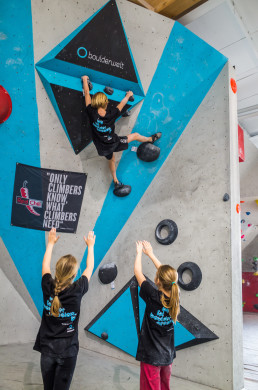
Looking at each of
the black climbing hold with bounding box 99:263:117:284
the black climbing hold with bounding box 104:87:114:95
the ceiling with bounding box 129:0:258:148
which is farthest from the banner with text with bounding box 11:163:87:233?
the ceiling with bounding box 129:0:258:148

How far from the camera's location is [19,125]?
10.2 ft

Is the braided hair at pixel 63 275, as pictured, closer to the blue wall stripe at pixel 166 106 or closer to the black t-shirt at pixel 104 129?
the black t-shirt at pixel 104 129

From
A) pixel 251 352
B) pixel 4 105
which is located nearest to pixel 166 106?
pixel 4 105

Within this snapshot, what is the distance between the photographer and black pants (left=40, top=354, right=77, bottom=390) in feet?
5.87

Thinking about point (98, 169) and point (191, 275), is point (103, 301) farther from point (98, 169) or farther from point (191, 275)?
point (98, 169)

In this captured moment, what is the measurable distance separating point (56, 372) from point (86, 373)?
4.66 ft

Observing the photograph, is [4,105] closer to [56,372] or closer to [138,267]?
[138,267]

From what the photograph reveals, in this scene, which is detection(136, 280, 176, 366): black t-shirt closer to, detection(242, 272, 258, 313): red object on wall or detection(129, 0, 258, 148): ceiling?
detection(129, 0, 258, 148): ceiling

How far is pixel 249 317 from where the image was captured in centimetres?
796

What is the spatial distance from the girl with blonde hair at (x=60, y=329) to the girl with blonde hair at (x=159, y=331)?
1.53ft

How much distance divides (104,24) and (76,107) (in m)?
0.89

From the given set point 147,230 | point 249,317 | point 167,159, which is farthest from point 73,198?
point 249,317

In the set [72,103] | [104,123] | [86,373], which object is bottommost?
[86,373]

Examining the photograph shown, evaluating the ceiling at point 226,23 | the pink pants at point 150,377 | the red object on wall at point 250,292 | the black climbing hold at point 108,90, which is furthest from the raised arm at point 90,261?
the red object on wall at point 250,292
